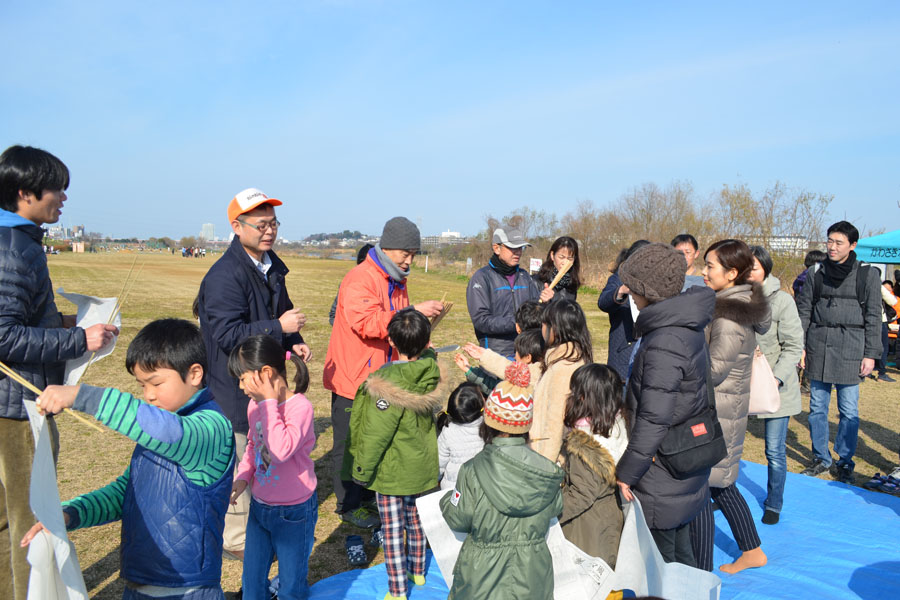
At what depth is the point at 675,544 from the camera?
2.82 metres

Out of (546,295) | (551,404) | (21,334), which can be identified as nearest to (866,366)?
(546,295)

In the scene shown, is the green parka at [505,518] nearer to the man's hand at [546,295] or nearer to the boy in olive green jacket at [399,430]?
the boy in olive green jacket at [399,430]

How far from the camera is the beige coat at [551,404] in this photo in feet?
9.64

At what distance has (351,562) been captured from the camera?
3.56 meters

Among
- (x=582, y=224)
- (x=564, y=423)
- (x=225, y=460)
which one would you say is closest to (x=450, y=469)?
(x=564, y=423)

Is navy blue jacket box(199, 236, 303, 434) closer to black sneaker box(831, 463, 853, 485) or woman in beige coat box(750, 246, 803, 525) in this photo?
woman in beige coat box(750, 246, 803, 525)

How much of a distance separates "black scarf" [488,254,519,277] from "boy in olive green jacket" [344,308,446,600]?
155 centimetres

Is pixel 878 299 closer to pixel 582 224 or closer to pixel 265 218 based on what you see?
pixel 265 218

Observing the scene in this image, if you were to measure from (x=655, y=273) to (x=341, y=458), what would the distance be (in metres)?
2.43

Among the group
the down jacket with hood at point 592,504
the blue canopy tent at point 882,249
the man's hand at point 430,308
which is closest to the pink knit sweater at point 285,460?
the man's hand at point 430,308

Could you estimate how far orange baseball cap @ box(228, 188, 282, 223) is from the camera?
10.2 feet

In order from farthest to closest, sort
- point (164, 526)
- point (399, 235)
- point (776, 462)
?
point (776, 462) → point (399, 235) → point (164, 526)

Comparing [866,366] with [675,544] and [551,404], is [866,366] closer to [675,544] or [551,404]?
[675,544]

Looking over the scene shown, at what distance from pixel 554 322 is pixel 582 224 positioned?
29.9 meters
